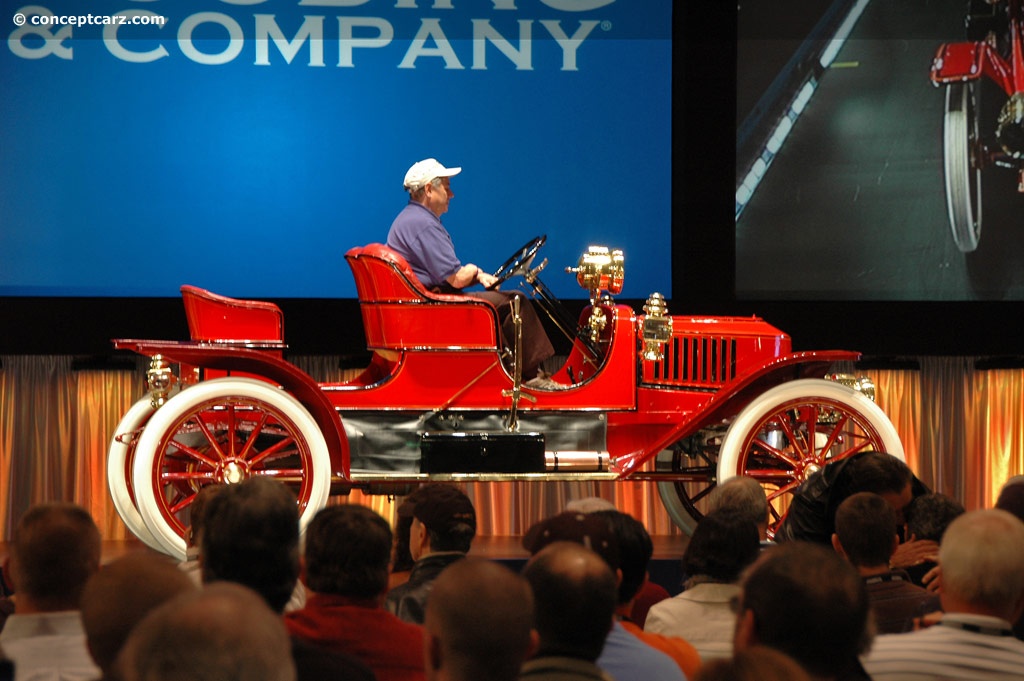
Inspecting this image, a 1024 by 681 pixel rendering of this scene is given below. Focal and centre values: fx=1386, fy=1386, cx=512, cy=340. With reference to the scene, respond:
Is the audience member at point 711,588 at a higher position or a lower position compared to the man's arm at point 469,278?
lower

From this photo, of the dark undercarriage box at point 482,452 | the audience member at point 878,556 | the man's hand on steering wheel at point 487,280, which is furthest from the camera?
the man's hand on steering wheel at point 487,280

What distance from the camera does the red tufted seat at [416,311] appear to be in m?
5.90

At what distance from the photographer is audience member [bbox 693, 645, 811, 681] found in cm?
162

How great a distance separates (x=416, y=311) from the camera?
594 centimetres

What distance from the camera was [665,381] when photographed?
6.24 metres

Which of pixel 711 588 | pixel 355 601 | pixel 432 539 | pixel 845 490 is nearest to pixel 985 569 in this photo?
pixel 711 588

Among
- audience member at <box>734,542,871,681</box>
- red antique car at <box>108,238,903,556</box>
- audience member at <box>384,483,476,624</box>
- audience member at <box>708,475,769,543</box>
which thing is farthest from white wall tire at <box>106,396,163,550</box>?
audience member at <box>734,542,871,681</box>

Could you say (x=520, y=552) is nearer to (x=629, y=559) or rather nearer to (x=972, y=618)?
(x=629, y=559)

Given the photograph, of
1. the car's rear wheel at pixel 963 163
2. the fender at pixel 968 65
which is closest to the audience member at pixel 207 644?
the car's rear wheel at pixel 963 163

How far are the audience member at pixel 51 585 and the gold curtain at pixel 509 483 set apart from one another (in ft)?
17.7

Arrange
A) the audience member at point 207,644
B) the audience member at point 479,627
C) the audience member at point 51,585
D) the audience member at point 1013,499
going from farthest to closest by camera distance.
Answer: the audience member at point 1013,499, the audience member at point 51,585, the audience member at point 479,627, the audience member at point 207,644

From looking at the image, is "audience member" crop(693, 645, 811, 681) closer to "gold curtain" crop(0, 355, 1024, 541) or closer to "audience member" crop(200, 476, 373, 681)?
"audience member" crop(200, 476, 373, 681)

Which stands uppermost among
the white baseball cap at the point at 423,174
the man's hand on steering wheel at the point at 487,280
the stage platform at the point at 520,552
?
the white baseball cap at the point at 423,174

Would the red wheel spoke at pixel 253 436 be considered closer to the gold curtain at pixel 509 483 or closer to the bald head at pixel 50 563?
the gold curtain at pixel 509 483
